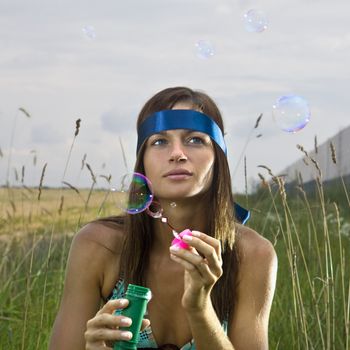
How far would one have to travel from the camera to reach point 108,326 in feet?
7.47

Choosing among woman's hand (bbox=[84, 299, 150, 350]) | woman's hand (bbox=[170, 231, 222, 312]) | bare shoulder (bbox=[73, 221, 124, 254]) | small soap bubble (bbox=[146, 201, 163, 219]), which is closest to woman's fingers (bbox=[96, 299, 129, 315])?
woman's hand (bbox=[84, 299, 150, 350])

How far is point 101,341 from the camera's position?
2.33 metres

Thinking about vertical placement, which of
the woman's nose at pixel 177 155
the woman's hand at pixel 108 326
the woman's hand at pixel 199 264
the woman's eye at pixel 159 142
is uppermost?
the woman's eye at pixel 159 142

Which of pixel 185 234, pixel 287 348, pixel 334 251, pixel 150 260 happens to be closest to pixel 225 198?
pixel 150 260

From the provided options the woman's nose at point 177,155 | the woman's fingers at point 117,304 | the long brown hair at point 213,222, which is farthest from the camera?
the long brown hair at point 213,222

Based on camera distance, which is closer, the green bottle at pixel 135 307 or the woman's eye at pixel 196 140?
the green bottle at pixel 135 307

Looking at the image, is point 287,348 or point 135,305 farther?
point 287,348

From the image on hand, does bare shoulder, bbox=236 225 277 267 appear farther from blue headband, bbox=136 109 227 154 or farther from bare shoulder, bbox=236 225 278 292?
blue headband, bbox=136 109 227 154

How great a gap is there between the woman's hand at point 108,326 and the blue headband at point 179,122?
0.84 metres

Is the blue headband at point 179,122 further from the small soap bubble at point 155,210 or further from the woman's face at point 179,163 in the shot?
the small soap bubble at point 155,210

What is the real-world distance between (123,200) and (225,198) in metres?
0.43

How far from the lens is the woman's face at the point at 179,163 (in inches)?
108

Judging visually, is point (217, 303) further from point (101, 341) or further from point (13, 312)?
point (13, 312)

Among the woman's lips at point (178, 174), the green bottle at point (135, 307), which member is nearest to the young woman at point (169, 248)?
the woman's lips at point (178, 174)
